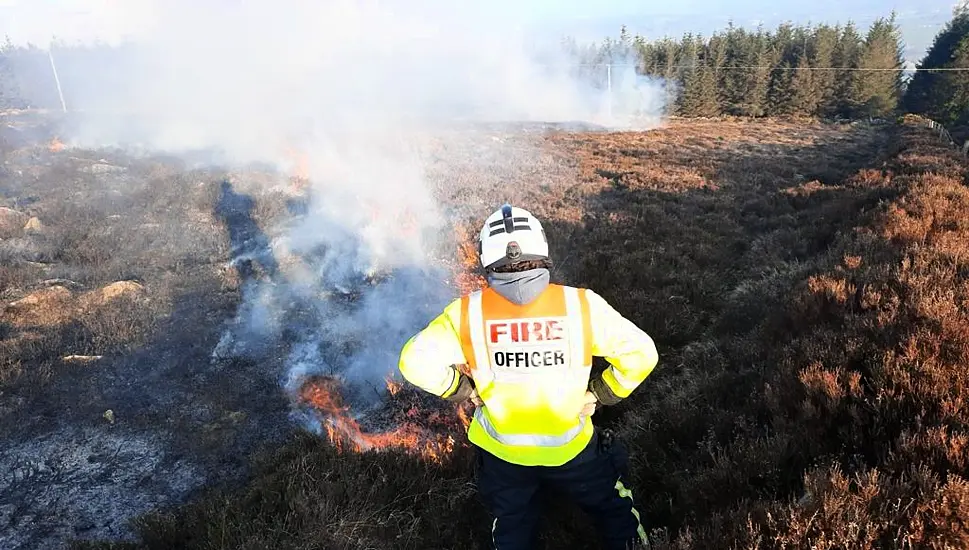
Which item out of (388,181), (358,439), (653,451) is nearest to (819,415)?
(653,451)

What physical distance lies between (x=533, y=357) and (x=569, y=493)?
37.7 inches

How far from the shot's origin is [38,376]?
7.09 meters

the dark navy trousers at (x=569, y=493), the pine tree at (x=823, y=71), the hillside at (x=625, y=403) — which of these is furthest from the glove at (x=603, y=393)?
the pine tree at (x=823, y=71)

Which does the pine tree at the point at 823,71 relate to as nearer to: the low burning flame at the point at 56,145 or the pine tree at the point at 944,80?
the pine tree at the point at 944,80

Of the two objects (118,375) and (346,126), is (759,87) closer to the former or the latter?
(346,126)

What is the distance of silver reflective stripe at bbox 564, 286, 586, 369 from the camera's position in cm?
281

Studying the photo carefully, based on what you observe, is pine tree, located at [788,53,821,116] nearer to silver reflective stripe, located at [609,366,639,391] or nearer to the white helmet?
silver reflective stripe, located at [609,366,639,391]

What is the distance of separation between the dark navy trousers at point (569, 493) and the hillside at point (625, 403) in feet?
0.85

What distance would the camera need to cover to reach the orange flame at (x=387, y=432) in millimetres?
4922

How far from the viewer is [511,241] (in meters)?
2.76

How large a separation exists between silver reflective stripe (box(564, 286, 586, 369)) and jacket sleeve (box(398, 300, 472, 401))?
0.60 metres

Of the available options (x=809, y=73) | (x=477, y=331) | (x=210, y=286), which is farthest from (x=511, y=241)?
(x=809, y=73)

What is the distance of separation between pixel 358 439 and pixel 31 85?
192ft

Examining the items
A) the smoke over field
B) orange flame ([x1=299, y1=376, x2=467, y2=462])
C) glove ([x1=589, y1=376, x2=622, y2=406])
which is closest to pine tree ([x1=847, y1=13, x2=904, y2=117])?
the smoke over field
